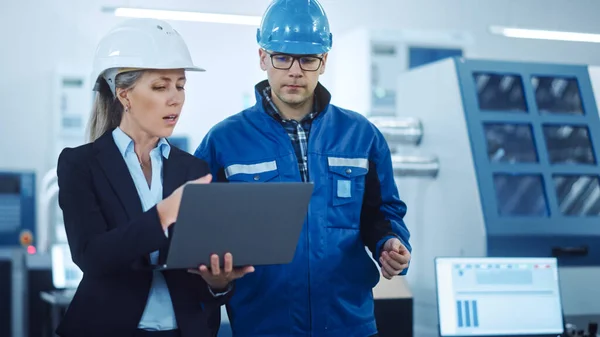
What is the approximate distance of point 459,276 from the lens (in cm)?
245

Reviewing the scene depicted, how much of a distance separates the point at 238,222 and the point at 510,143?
1694 millimetres

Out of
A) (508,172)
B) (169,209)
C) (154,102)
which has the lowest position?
(169,209)

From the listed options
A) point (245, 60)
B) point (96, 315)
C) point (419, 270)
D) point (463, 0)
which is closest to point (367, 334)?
point (96, 315)

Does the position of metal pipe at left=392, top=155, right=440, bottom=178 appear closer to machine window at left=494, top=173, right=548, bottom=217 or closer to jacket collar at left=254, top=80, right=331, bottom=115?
machine window at left=494, top=173, right=548, bottom=217

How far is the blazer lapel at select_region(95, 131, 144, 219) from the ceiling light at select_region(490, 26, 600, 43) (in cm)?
713

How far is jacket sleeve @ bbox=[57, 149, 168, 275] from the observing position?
1.38m

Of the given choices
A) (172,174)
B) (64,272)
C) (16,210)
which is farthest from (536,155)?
(16,210)

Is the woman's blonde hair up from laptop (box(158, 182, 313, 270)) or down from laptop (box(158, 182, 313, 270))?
up

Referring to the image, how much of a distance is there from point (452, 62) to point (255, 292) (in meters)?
1.34

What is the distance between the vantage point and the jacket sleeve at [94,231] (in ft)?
4.54

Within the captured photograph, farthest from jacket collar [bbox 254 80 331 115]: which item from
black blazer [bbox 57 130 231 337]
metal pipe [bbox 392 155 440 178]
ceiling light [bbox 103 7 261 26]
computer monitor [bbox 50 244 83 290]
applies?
ceiling light [bbox 103 7 261 26]

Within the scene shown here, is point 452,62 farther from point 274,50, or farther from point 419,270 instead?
point 274,50

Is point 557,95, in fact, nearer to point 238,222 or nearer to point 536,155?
point 536,155

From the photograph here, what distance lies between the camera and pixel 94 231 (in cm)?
144
